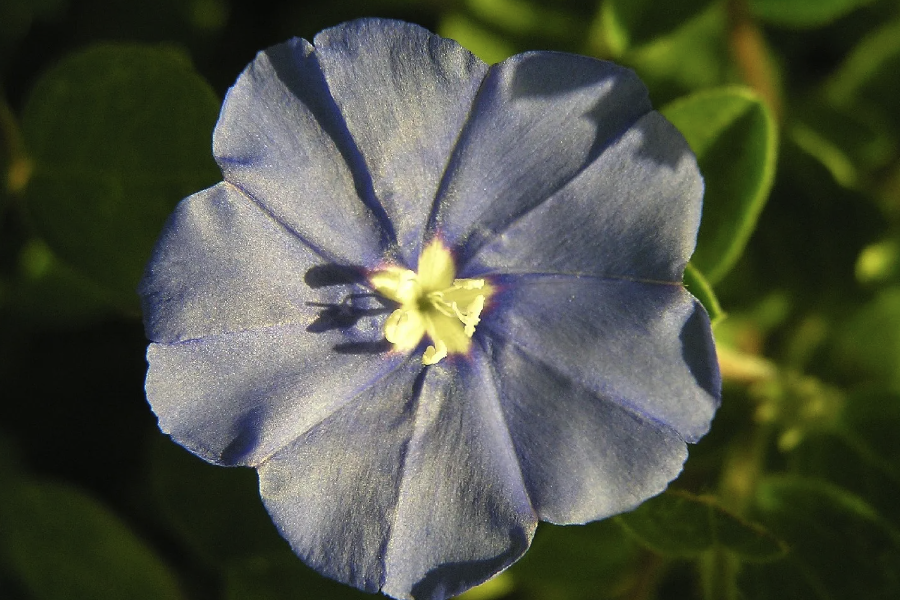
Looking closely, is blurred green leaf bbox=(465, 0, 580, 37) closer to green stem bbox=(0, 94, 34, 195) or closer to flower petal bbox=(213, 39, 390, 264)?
green stem bbox=(0, 94, 34, 195)

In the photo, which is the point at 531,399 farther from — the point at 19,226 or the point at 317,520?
the point at 19,226

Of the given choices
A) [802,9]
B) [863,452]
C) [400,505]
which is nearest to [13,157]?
[400,505]

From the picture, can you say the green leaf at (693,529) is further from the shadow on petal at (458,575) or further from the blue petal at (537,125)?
the blue petal at (537,125)

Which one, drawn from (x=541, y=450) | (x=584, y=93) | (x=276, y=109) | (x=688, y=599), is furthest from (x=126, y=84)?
(x=688, y=599)

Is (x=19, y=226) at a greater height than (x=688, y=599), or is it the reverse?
(x=19, y=226)

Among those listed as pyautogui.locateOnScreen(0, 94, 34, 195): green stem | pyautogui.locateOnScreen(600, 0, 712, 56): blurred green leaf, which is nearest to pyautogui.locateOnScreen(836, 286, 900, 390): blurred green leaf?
pyautogui.locateOnScreen(600, 0, 712, 56): blurred green leaf

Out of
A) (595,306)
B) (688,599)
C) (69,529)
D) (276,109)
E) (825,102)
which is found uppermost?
(276,109)

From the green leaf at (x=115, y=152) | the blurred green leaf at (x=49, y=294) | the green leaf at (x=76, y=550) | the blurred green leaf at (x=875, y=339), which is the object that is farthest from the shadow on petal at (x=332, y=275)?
the blurred green leaf at (x=875, y=339)
